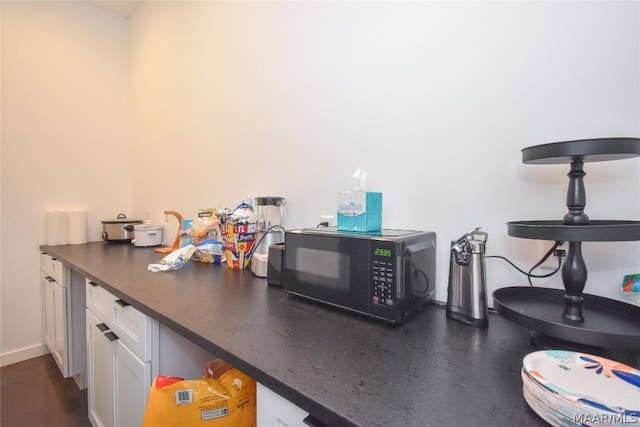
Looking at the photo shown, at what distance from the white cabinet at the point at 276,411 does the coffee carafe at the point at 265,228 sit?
689mm

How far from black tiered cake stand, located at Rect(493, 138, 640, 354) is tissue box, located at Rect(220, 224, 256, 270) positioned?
41.6 inches

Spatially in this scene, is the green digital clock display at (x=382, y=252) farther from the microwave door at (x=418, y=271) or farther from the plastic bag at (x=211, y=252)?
the plastic bag at (x=211, y=252)

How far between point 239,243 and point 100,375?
2.65 feet

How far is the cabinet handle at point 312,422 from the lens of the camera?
0.53 meters

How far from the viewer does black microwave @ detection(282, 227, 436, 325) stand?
80 centimetres

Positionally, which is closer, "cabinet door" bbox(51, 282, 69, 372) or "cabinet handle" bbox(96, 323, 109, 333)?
"cabinet handle" bbox(96, 323, 109, 333)

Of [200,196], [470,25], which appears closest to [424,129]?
[470,25]

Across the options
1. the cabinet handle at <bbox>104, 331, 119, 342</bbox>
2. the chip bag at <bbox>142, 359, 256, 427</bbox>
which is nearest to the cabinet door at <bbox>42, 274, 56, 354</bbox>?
the cabinet handle at <bbox>104, 331, 119, 342</bbox>

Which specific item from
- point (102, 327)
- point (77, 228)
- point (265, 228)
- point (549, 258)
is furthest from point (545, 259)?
point (77, 228)

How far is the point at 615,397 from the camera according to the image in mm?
455

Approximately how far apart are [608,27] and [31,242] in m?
3.26

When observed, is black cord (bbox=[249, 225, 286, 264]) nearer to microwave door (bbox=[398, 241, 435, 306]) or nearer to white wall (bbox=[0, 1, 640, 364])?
white wall (bbox=[0, 1, 640, 364])

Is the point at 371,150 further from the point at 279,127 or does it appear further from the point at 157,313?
the point at 157,313

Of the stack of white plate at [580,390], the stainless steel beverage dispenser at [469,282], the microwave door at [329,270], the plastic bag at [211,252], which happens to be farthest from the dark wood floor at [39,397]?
the stack of white plate at [580,390]
